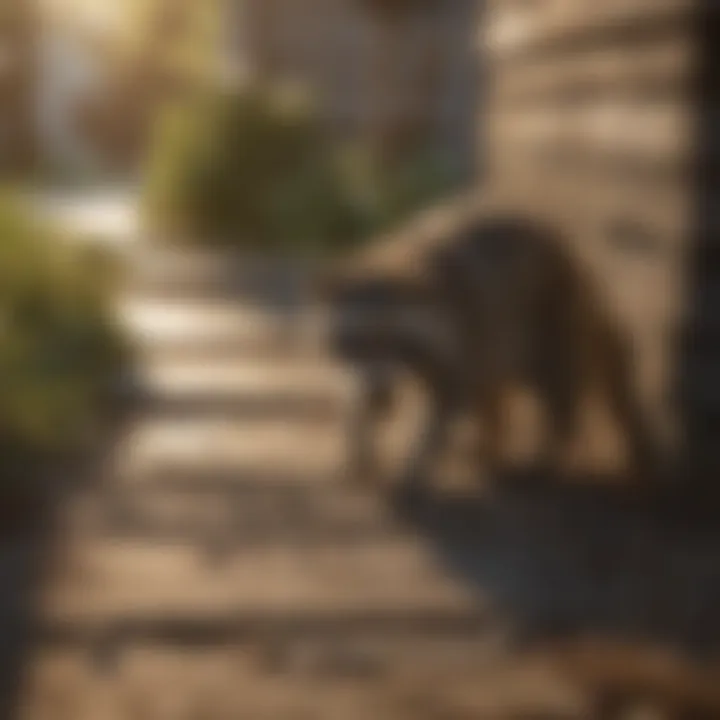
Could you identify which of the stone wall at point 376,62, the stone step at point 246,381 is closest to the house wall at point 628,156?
the stone wall at point 376,62

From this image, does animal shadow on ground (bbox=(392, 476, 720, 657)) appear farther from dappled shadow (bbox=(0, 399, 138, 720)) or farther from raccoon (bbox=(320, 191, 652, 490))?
dappled shadow (bbox=(0, 399, 138, 720))

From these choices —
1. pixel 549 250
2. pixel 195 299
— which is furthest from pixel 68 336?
pixel 549 250

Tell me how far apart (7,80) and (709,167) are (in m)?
0.33

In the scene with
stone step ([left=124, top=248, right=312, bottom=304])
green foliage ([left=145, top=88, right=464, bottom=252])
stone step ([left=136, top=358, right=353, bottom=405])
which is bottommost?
stone step ([left=136, top=358, right=353, bottom=405])

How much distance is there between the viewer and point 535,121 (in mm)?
656

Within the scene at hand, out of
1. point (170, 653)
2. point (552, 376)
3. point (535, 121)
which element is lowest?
point (170, 653)

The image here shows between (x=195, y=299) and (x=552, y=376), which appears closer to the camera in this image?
(x=195, y=299)

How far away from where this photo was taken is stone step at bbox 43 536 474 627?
2.14ft

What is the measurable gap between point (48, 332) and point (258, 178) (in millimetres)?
109

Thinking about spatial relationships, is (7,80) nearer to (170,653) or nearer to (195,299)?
(195,299)

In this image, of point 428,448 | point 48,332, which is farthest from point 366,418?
point 48,332

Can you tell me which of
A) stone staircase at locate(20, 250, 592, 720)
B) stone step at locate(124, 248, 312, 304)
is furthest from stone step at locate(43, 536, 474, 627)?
stone step at locate(124, 248, 312, 304)

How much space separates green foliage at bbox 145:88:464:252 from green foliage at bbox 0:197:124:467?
41mm

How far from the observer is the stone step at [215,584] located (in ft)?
2.14
